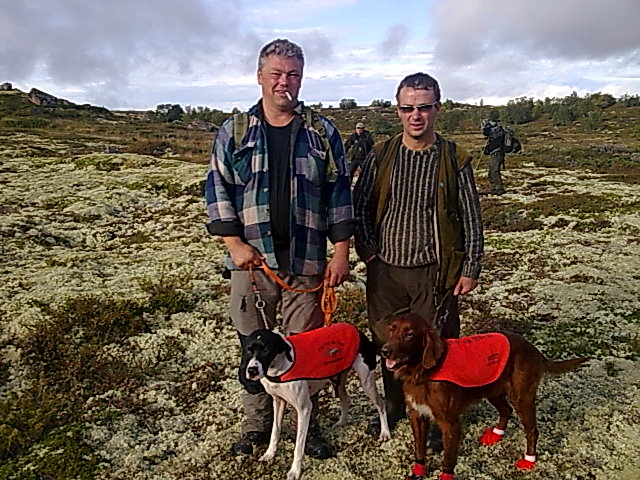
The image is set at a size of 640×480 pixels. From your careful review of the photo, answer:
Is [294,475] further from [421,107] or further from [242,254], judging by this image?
[421,107]

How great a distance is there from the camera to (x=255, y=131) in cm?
436

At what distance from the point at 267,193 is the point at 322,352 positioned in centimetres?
131

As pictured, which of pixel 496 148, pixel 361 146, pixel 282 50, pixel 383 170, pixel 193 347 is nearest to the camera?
pixel 282 50

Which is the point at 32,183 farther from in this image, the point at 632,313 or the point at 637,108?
the point at 637,108

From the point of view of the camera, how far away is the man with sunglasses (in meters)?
4.57

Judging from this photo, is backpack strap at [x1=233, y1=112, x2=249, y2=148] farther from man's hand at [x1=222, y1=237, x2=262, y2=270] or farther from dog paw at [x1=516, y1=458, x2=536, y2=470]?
dog paw at [x1=516, y1=458, x2=536, y2=470]

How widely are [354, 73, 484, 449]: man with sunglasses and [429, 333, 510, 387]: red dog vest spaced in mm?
433

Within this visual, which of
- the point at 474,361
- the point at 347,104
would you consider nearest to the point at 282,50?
the point at 474,361

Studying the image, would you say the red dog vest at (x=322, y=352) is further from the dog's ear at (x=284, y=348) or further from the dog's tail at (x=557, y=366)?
the dog's tail at (x=557, y=366)

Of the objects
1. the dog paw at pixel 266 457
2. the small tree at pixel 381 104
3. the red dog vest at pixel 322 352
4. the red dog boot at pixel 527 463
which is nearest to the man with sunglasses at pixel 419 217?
the red dog vest at pixel 322 352

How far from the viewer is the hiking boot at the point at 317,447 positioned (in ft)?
16.5

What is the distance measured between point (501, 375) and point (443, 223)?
1.27 metres

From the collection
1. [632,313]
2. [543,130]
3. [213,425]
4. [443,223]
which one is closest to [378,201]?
[443,223]

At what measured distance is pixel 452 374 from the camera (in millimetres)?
4426
